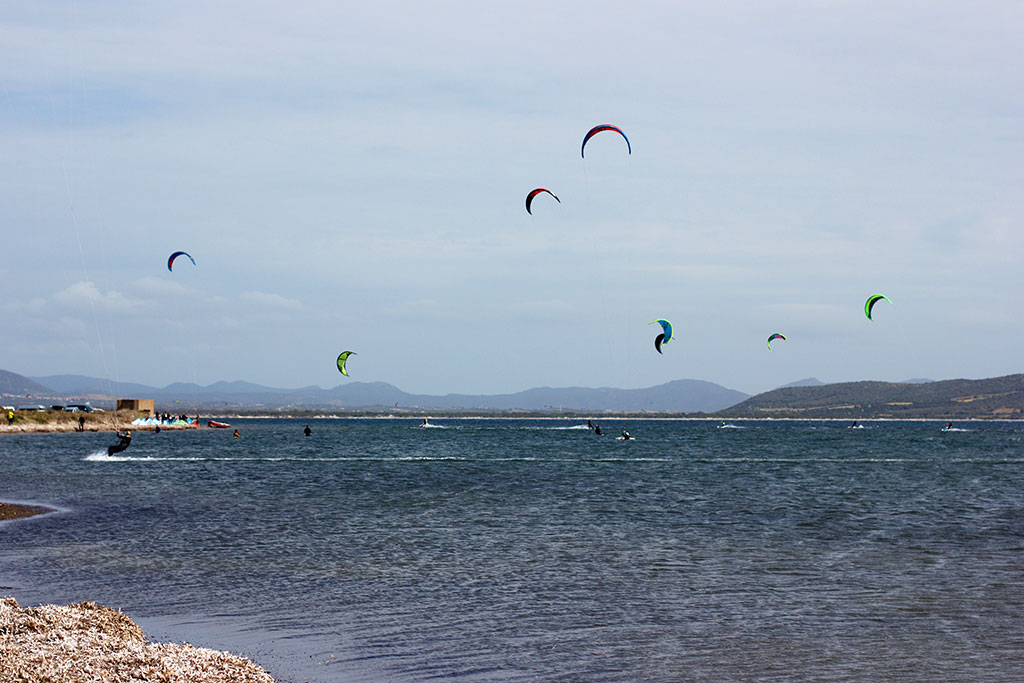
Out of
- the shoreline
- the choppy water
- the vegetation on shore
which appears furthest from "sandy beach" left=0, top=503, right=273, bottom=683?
the vegetation on shore

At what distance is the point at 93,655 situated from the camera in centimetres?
1138

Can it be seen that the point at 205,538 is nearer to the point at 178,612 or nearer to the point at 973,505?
the point at 178,612

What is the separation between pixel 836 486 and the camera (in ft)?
149

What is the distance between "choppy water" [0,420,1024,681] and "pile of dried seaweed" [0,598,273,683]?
987mm

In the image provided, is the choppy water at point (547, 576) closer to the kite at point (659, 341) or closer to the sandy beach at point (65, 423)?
the kite at point (659, 341)

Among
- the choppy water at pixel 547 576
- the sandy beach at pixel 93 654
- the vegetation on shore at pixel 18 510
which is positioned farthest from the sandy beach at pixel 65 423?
the sandy beach at pixel 93 654

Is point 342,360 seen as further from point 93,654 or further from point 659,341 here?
point 93,654

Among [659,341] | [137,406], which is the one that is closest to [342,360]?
[659,341]

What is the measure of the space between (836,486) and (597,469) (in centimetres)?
1606

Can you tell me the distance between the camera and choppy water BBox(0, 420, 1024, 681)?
13383mm

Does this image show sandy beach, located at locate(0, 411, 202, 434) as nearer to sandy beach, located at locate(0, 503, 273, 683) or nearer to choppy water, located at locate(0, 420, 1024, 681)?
choppy water, located at locate(0, 420, 1024, 681)

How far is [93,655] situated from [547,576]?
32.7 feet

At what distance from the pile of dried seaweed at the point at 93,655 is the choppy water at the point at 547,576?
987 millimetres

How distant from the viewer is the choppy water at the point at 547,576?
13383 millimetres
